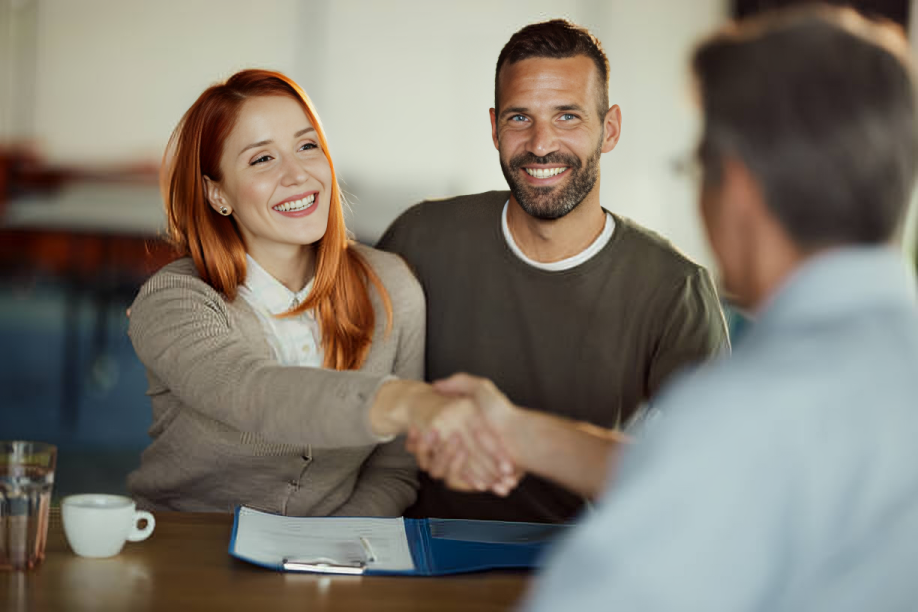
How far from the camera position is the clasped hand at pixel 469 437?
143cm

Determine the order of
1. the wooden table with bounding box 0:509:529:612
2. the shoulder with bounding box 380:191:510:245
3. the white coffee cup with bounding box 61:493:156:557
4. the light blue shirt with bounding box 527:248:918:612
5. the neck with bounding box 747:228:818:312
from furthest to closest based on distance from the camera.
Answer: the shoulder with bounding box 380:191:510:245, the white coffee cup with bounding box 61:493:156:557, the wooden table with bounding box 0:509:529:612, the neck with bounding box 747:228:818:312, the light blue shirt with bounding box 527:248:918:612

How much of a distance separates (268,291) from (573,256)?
2.12 ft

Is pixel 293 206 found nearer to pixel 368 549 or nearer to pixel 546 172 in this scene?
pixel 546 172

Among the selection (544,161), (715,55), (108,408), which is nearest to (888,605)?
(715,55)

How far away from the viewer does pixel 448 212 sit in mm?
2236

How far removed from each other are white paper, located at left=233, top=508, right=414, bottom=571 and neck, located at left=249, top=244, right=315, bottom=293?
632mm

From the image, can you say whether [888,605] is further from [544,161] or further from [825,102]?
[544,161]

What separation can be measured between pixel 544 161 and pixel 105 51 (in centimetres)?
337

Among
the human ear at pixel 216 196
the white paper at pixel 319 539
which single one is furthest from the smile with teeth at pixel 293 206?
the white paper at pixel 319 539

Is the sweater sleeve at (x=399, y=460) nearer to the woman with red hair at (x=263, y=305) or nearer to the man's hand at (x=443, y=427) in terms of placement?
the woman with red hair at (x=263, y=305)

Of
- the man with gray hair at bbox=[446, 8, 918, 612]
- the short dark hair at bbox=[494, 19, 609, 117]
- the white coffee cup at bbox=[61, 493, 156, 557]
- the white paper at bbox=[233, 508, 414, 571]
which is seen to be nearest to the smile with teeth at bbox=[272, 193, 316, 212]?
the short dark hair at bbox=[494, 19, 609, 117]

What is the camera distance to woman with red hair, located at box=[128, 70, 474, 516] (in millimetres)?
1818

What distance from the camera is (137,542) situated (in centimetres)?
138

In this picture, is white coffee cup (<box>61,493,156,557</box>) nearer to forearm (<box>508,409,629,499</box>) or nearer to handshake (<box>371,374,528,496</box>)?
handshake (<box>371,374,528,496</box>)
